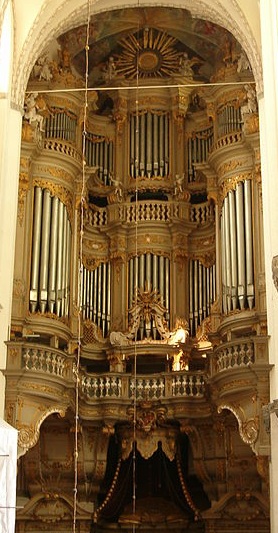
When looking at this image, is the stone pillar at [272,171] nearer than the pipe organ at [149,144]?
Yes

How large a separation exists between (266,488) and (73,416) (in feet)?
13.0

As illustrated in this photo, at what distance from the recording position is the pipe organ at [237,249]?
1936cm

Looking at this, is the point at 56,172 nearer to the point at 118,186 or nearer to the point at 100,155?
the point at 118,186

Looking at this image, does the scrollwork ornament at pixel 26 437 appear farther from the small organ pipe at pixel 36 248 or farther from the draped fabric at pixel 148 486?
the draped fabric at pixel 148 486

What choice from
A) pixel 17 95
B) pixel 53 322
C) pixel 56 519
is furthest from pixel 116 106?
pixel 56 519

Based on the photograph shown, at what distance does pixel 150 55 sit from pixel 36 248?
576cm

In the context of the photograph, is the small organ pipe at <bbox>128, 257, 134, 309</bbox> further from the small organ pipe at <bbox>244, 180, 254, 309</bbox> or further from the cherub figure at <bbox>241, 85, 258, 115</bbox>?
the cherub figure at <bbox>241, 85, 258, 115</bbox>

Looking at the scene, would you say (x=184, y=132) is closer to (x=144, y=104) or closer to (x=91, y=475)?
(x=144, y=104)

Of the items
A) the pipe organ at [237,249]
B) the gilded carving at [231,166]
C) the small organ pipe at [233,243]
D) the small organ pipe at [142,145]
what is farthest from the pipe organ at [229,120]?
the small organ pipe at [142,145]

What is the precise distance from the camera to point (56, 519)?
19781mm

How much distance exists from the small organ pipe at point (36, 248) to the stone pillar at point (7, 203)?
4.33 feet

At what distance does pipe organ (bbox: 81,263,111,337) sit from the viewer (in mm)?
21312

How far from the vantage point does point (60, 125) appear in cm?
2153

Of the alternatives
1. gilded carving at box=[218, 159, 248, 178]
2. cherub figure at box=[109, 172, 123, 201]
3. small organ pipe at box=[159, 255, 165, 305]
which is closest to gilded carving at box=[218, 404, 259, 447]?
small organ pipe at box=[159, 255, 165, 305]
